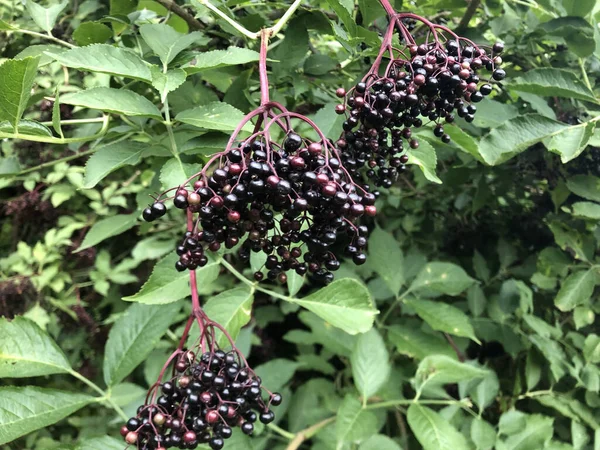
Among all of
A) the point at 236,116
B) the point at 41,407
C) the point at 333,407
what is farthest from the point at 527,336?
the point at 41,407

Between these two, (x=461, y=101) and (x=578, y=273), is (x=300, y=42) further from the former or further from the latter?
(x=578, y=273)

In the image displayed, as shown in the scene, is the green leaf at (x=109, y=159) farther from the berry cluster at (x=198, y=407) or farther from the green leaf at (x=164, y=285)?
the berry cluster at (x=198, y=407)

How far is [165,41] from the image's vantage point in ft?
3.05

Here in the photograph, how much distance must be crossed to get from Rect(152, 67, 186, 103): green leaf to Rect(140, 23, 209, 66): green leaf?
87 mm

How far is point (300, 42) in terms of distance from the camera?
3.61 feet

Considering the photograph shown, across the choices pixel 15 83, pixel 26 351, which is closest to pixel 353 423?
pixel 26 351

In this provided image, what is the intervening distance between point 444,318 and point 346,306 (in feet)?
1.86

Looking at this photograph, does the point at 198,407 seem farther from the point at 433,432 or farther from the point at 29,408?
the point at 433,432

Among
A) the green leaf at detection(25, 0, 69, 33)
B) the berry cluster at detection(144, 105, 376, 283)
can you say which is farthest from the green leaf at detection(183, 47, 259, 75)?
the green leaf at detection(25, 0, 69, 33)

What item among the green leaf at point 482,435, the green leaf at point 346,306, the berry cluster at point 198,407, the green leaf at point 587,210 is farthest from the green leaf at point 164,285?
the green leaf at point 587,210

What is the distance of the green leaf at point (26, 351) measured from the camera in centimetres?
100

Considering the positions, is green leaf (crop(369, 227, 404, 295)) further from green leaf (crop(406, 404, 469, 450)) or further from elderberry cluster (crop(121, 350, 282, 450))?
elderberry cluster (crop(121, 350, 282, 450))

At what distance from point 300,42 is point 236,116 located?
0.36 meters

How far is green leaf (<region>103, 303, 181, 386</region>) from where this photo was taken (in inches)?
45.1
